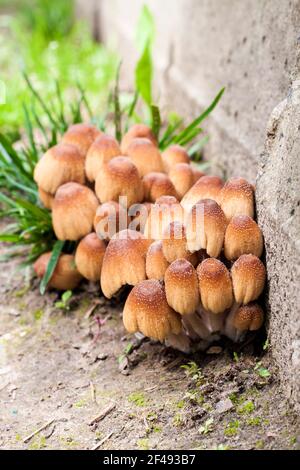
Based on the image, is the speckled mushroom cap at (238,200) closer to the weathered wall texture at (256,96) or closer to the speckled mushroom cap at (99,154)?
the weathered wall texture at (256,96)

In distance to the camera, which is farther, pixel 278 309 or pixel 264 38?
pixel 264 38

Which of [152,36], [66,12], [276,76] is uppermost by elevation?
[66,12]

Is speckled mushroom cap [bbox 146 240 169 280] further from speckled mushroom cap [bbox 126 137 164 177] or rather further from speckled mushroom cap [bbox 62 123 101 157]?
speckled mushroom cap [bbox 62 123 101 157]

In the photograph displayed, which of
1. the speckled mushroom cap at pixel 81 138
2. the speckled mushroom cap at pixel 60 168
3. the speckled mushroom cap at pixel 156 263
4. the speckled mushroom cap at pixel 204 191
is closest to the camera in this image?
the speckled mushroom cap at pixel 156 263

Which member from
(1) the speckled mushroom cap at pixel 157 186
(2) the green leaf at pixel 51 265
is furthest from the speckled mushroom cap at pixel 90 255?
(1) the speckled mushroom cap at pixel 157 186

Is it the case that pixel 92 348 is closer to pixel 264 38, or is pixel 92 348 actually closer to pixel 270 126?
pixel 270 126

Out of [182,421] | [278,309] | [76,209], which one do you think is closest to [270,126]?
[278,309]
